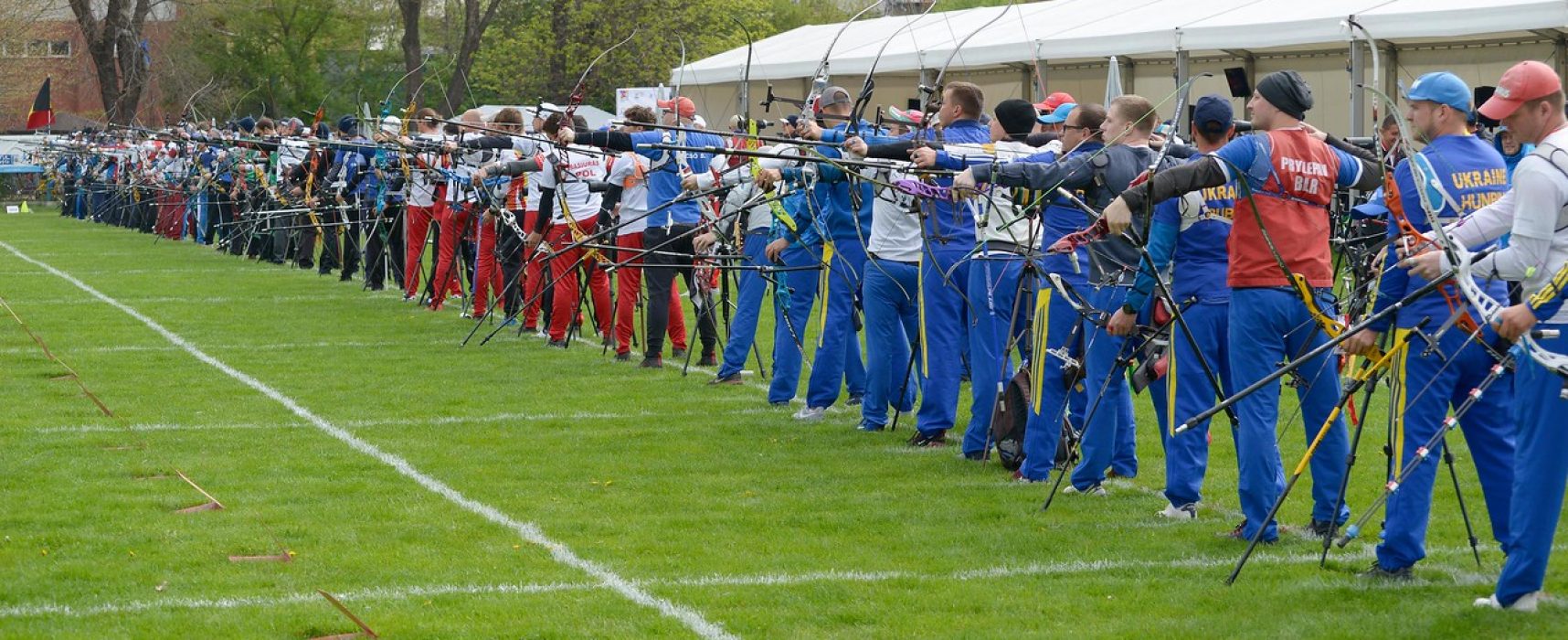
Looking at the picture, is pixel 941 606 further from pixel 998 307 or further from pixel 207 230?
pixel 207 230

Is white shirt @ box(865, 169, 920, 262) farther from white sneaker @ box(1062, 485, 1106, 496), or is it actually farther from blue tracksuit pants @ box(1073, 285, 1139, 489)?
white sneaker @ box(1062, 485, 1106, 496)

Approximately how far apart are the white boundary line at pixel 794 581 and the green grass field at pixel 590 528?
17mm

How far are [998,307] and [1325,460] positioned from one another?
2506 millimetres

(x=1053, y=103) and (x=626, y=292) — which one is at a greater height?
(x=1053, y=103)

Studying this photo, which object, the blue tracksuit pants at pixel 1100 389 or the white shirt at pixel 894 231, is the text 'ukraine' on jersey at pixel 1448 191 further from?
the white shirt at pixel 894 231

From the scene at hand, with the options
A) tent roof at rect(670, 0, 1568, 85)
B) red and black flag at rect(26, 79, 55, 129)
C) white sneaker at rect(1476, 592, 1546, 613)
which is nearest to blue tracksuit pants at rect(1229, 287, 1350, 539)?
white sneaker at rect(1476, 592, 1546, 613)

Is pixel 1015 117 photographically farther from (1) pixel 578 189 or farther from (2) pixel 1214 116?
(1) pixel 578 189

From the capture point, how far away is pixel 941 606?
6508mm

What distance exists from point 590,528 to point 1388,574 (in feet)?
10.3

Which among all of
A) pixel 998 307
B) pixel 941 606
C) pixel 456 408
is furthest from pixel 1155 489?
pixel 456 408

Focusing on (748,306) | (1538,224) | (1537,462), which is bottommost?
(748,306)

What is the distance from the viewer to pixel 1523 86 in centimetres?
595

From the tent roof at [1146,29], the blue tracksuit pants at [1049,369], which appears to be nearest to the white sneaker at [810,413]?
the blue tracksuit pants at [1049,369]

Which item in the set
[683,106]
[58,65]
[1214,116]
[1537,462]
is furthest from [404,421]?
[58,65]
